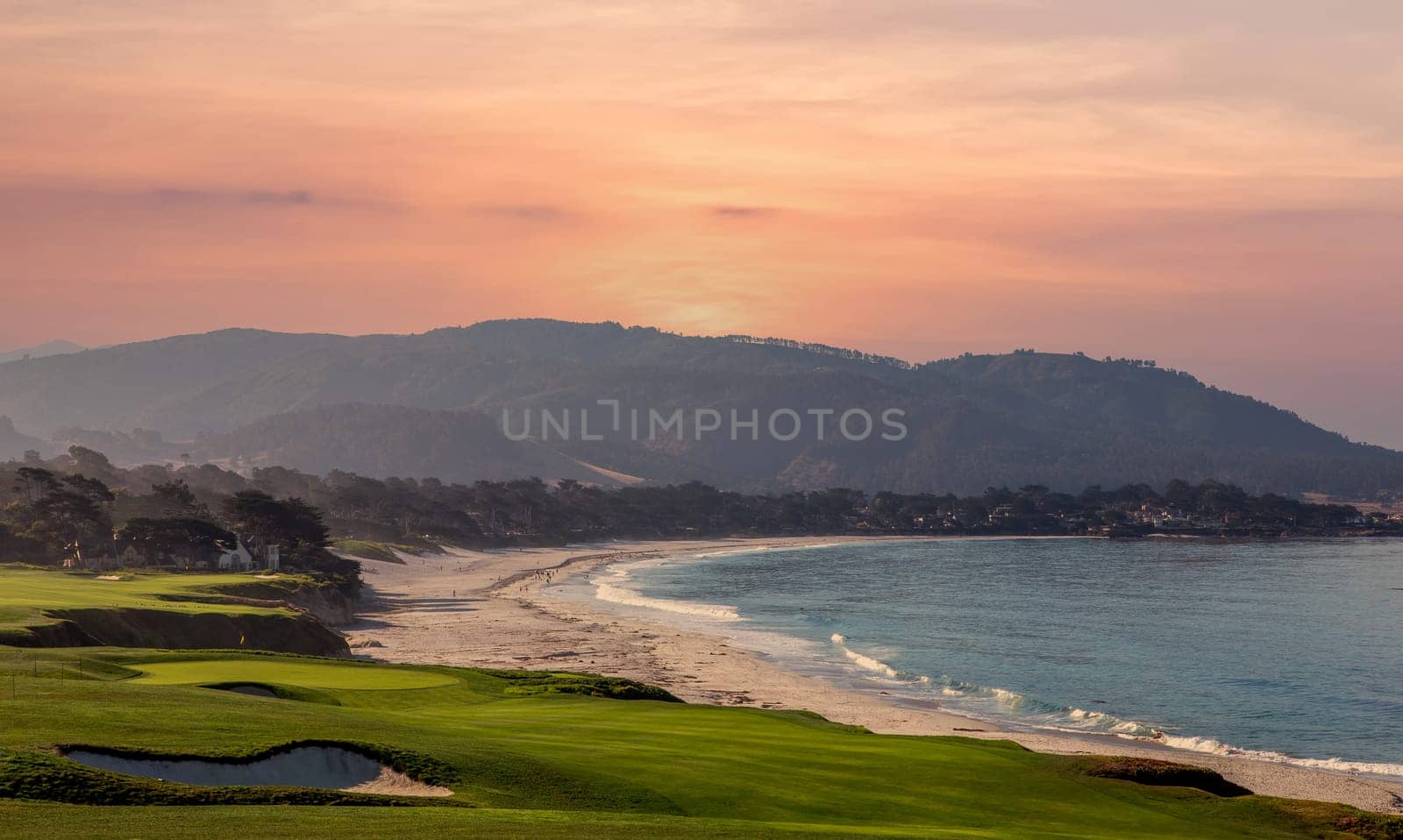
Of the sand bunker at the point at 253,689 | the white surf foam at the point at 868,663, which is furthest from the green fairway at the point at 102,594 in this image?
the white surf foam at the point at 868,663

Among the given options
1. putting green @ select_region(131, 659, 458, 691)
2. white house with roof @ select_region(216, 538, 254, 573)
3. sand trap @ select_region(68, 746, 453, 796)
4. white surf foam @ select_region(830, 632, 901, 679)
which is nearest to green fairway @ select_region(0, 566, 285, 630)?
putting green @ select_region(131, 659, 458, 691)

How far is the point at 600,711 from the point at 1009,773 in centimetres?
1050

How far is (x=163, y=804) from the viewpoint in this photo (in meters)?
17.3

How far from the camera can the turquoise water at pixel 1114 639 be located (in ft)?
171

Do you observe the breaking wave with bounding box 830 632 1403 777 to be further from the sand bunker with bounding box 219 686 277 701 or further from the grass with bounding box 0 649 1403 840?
the sand bunker with bounding box 219 686 277 701

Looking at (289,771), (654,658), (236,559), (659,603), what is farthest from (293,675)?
(659,603)

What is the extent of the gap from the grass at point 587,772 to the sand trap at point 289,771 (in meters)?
0.29

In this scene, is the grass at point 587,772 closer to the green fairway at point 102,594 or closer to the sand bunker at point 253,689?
the sand bunker at point 253,689

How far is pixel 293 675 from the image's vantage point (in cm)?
3628

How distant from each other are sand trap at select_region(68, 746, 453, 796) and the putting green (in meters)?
11.6

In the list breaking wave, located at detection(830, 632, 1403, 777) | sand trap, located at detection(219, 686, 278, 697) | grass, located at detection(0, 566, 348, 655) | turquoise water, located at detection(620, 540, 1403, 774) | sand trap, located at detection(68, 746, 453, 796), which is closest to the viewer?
sand trap, located at detection(68, 746, 453, 796)

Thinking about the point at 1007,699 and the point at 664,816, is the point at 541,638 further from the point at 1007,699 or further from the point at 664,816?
the point at 664,816

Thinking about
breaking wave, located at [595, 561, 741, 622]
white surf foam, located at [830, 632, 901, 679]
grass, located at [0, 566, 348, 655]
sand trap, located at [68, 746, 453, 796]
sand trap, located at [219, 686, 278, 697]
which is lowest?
breaking wave, located at [595, 561, 741, 622]

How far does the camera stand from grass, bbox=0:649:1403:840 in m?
17.2
